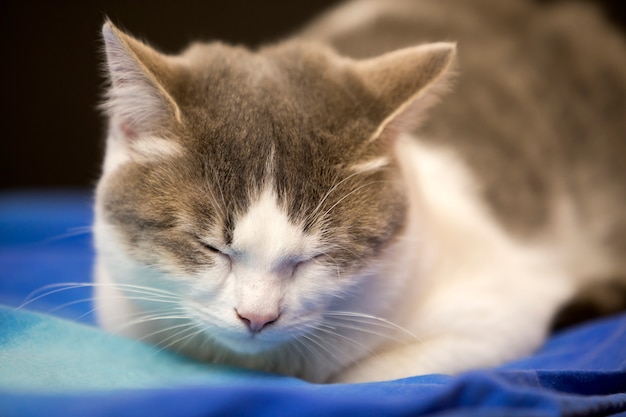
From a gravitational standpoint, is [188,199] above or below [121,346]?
above

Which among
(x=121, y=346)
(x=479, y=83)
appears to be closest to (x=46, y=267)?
(x=121, y=346)

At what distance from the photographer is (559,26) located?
2590 mm

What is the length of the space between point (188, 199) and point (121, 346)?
366mm

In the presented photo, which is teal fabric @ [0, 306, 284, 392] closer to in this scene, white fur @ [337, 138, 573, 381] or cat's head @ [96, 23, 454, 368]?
cat's head @ [96, 23, 454, 368]

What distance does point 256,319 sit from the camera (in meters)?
1.20

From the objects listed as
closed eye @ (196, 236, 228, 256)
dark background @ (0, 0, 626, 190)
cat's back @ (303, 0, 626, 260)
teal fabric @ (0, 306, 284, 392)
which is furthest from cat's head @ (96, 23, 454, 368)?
dark background @ (0, 0, 626, 190)

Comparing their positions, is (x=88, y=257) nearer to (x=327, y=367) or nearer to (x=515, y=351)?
(x=327, y=367)

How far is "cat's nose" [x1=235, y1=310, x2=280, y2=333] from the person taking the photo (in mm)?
1195

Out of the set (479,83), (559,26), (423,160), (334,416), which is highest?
(559,26)

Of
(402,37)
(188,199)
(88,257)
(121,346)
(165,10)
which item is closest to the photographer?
(188,199)

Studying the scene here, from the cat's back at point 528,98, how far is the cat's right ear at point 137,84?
108 cm

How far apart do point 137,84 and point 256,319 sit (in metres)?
0.52

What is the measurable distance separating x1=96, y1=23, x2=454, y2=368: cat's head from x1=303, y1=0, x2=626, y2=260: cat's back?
81 centimetres

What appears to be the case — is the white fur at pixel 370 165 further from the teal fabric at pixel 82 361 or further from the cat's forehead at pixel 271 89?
the teal fabric at pixel 82 361
